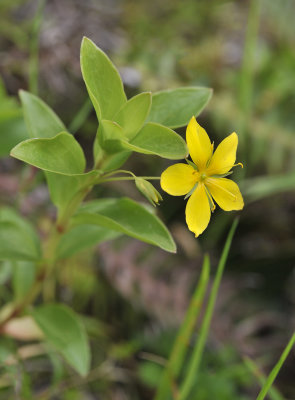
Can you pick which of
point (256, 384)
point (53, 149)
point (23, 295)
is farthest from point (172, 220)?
point (53, 149)

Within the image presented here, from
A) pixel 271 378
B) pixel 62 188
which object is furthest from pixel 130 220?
pixel 271 378

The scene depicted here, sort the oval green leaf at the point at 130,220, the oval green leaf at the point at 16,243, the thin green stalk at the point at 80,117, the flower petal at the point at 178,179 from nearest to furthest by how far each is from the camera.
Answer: the flower petal at the point at 178,179 → the oval green leaf at the point at 130,220 → the oval green leaf at the point at 16,243 → the thin green stalk at the point at 80,117

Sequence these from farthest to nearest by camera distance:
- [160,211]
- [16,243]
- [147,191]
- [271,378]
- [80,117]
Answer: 1. [160,211]
2. [80,117]
3. [16,243]
4. [271,378]
5. [147,191]

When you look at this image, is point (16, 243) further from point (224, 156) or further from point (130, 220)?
point (224, 156)

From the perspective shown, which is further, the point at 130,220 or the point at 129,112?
the point at 130,220

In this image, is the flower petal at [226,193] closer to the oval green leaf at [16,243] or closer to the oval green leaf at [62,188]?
the oval green leaf at [62,188]

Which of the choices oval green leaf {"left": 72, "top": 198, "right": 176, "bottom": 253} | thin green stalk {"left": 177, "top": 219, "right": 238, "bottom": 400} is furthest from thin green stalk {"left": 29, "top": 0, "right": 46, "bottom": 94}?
thin green stalk {"left": 177, "top": 219, "right": 238, "bottom": 400}

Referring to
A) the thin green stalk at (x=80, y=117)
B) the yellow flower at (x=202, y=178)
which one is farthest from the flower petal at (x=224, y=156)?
the thin green stalk at (x=80, y=117)
